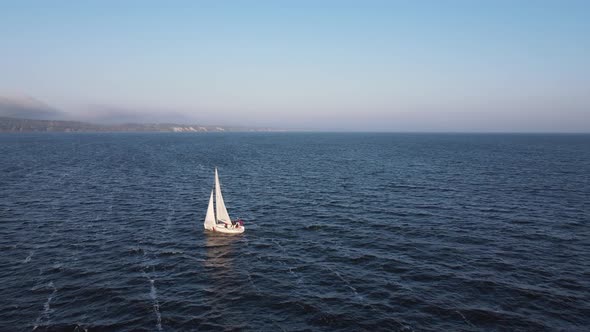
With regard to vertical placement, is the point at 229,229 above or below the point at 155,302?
above

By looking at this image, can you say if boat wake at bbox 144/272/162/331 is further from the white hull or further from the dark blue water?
the white hull

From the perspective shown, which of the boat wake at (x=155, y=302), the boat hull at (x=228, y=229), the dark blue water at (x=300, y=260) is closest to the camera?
the boat wake at (x=155, y=302)

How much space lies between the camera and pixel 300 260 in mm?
44750

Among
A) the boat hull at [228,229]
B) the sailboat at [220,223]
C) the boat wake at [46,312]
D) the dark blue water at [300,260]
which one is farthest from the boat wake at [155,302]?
the sailboat at [220,223]

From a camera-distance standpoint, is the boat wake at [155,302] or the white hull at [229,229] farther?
the white hull at [229,229]

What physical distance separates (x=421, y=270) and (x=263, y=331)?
20.4m

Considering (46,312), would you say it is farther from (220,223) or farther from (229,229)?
(220,223)

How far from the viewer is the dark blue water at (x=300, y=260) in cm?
3288

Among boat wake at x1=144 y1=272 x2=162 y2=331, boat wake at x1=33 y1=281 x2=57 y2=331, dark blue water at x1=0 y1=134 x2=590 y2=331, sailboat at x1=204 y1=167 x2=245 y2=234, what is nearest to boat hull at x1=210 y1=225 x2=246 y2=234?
sailboat at x1=204 y1=167 x2=245 y2=234

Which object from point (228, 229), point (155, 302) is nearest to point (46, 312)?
point (155, 302)

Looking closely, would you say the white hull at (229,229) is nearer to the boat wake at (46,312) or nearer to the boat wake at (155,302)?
the boat wake at (155,302)

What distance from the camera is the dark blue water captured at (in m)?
32.9

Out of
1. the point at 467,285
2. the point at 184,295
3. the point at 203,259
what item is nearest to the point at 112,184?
the point at 203,259

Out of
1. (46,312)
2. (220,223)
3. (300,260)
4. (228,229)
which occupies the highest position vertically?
(220,223)
